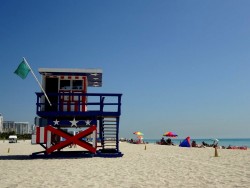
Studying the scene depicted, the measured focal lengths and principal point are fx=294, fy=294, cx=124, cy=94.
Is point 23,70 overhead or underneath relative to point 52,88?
overhead

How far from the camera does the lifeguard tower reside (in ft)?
54.5

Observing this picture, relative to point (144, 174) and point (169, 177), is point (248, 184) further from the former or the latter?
point (144, 174)

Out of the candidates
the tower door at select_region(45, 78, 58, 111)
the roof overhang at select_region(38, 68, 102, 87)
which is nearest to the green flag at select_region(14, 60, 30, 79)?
the roof overhang at select_region(38, 68, 102, 87)

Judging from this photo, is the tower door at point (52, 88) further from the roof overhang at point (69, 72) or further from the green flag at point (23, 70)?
the green flag at point (23, 70)

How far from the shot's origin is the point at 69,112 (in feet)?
54.9

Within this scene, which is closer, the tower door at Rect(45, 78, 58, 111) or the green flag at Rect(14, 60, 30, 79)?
the green flag at Rect(14, 60, 30, 79)

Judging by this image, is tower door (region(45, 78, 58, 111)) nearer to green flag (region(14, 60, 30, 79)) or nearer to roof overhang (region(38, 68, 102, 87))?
roof overhang (region(38, 68, 102, 87))

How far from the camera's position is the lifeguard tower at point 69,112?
655 inches

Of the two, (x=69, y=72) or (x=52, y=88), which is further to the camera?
(x=52, y=88)

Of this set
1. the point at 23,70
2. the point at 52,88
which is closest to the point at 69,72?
the point at 52,88

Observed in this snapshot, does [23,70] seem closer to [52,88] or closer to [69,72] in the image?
[52,88]

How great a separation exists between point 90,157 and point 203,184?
9739 millimetres

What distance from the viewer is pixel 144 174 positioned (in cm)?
982

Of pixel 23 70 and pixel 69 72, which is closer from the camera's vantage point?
pixel 23 70
